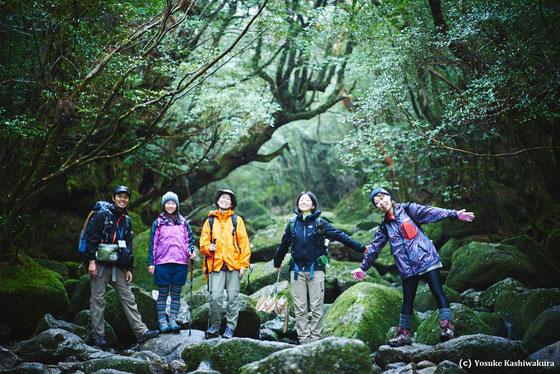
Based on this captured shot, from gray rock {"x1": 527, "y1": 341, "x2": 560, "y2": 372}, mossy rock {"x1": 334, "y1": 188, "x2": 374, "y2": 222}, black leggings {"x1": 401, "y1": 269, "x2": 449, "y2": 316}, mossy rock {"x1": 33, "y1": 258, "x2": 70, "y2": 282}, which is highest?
mossy rock {"x1": 334, "y1": 188, "x2": 374, "y2": 222}

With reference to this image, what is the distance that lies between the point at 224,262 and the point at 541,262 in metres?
7.18

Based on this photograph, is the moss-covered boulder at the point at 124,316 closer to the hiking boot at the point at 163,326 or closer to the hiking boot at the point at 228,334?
the hiking boot at the point at 163,326

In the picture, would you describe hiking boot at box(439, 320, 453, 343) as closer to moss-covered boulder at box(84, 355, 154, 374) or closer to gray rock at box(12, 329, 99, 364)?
moss-covered boulder at box(84, 355, 154, 374)

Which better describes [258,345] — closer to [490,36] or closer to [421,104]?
[490,36]

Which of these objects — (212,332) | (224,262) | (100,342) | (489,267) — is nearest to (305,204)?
(224,262)

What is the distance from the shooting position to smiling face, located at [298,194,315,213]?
5.69m

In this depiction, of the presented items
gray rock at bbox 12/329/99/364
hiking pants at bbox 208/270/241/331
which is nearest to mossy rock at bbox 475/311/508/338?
hiking pants at bbox 208/270/241/331

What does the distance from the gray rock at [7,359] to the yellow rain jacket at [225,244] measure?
247 centimetres

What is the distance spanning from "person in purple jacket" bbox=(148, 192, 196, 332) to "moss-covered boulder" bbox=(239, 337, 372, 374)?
9.39 feet

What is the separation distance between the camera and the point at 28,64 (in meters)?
7.27

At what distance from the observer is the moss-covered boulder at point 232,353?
181 inches

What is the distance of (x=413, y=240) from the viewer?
519 centimetres

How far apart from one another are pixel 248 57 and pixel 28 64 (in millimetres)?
8114

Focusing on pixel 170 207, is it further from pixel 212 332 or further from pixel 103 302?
pixel 212 332
